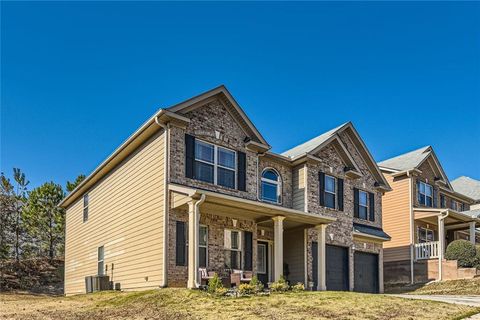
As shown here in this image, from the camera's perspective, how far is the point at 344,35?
65.5ft

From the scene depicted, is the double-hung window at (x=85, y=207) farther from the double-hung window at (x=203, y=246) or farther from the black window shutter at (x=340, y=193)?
the black window shutter at (x=340, y=193)

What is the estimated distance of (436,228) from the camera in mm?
31688

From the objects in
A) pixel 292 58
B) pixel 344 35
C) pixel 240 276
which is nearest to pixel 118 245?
pixel 240 276

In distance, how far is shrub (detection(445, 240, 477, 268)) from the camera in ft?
84.3

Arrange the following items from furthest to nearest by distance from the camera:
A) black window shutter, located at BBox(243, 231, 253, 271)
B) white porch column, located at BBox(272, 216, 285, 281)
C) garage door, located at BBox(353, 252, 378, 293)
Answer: garage door, located at BBox(353, 252, 378, 293) → black window shutter, located at BBox(243, 231, 253, 271) → white porch column, located at BBox(272, 216, 285, 281)

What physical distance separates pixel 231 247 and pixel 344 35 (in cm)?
934

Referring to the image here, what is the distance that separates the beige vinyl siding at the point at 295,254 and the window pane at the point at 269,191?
69.8 inches

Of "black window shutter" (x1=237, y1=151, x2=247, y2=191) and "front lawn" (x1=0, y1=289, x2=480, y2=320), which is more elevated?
"black window shutter" (x1=237, y1=151, x2=247, y2=191)

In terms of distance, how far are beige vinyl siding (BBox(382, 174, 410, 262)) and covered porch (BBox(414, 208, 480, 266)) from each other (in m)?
0.61

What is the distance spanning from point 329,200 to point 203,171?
726 centimetres

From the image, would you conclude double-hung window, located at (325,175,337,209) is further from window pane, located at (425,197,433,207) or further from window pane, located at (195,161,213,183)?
window pane, located at (425,197,433,207)

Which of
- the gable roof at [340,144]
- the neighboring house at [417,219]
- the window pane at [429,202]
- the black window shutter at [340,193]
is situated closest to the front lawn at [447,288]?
the neighboring house at [417,219]

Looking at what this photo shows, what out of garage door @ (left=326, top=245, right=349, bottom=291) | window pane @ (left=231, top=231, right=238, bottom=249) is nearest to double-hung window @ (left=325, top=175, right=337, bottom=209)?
garage door @ (left=326, top=245, right=349, bottom=291)

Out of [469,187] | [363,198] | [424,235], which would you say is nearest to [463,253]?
[424,235]
